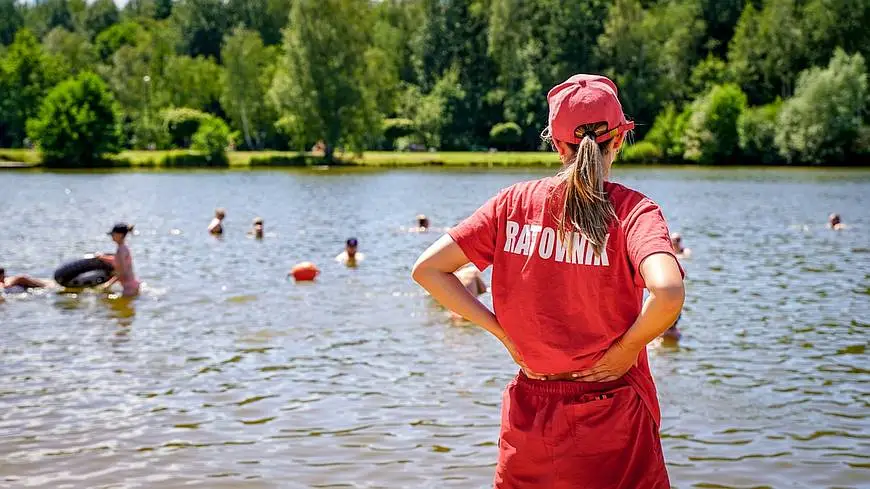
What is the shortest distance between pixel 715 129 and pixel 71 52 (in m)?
77.6

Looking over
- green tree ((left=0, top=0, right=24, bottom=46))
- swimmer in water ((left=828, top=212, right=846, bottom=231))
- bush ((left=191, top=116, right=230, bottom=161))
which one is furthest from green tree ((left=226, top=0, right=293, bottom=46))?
swimmer in water ((left=828, top=212, right=846, bottom=231))

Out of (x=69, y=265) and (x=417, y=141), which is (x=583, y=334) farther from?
(x=417, y=141)

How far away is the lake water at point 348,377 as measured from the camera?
8727mm

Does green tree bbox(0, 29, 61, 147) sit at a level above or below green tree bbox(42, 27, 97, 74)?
below

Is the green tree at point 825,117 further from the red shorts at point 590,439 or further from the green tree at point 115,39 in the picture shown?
the green tree at point 115,39

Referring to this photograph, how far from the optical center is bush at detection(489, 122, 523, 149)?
10325 centimetres

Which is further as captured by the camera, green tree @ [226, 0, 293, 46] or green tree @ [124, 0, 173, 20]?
green tree @ [124, 0, 173, 20]

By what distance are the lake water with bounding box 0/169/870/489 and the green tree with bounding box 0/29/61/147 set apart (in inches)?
3283

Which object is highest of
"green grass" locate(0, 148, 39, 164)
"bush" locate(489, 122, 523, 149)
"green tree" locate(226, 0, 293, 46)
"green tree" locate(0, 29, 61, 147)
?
"green tree" locate(226, 0, 293, 46)

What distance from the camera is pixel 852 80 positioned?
8294cm

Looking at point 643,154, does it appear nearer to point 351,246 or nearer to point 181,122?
point 181,122

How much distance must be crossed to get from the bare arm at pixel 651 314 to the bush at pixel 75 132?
87409 millimetres

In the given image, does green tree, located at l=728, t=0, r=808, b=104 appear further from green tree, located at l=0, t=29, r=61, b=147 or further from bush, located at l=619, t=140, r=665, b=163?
green tree, located at l=0, t=29, r=61, b=147

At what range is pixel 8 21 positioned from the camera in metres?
173
